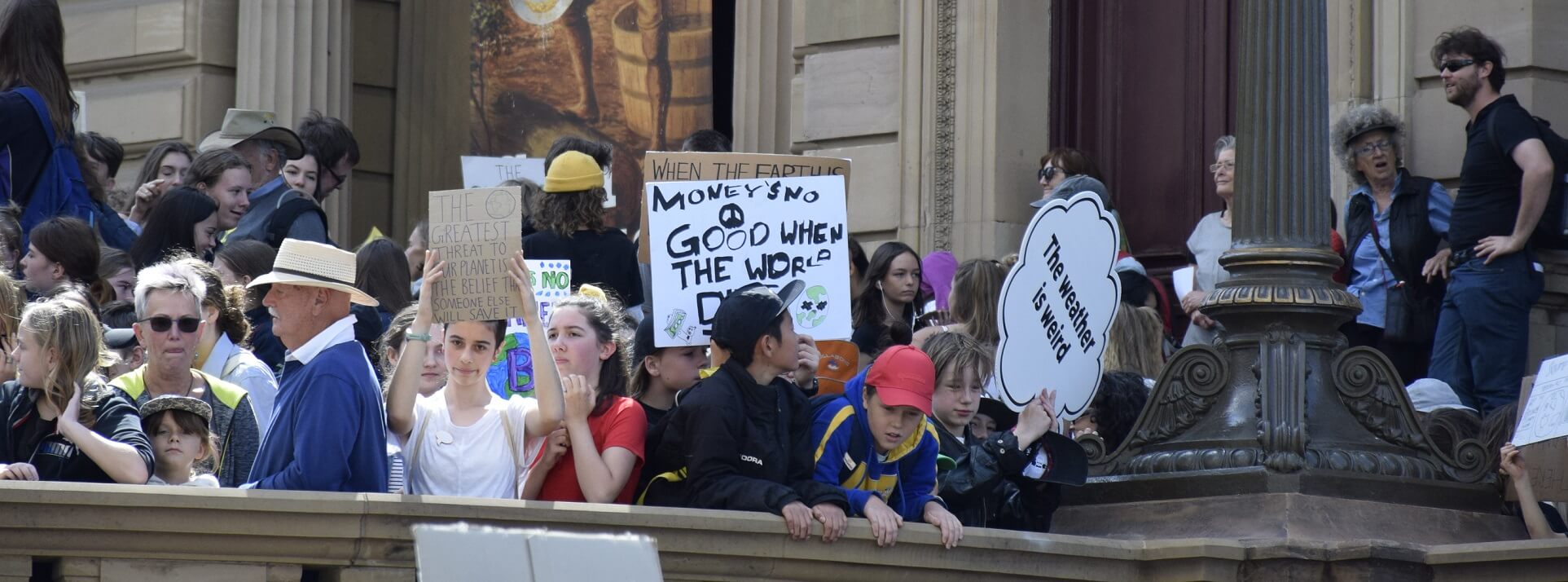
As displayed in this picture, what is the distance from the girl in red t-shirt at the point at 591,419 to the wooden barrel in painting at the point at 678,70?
768 cm

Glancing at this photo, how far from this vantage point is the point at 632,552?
17.0 feet

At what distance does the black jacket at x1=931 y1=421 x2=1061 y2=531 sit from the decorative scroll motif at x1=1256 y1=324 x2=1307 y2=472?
0.77 metres

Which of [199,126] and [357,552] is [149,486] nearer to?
[357,552]

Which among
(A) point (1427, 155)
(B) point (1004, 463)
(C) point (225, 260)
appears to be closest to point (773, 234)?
(B) point (1004, 463)

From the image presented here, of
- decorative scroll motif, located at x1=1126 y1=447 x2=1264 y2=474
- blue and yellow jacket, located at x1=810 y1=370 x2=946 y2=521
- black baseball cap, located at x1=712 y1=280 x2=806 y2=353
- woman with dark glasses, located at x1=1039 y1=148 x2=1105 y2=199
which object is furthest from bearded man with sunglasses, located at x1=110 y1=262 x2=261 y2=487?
woman with dark glasses, located at x1=1039 y1=148 x2=1105 y2=199

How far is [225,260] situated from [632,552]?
4285mm

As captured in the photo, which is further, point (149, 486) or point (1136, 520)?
point (1136, 520)

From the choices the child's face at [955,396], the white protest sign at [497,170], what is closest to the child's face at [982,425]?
the child's face at [955,396]

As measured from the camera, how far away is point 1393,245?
33.7 ft

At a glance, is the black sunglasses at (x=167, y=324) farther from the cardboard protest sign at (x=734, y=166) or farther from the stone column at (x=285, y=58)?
the stone column at (x=285, y=58)

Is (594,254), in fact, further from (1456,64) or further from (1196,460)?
(1456,64)

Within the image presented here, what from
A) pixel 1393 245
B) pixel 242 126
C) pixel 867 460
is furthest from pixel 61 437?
pixel 1393 245

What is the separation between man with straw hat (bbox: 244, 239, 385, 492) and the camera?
6609 millimetres

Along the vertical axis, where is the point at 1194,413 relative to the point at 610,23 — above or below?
below
